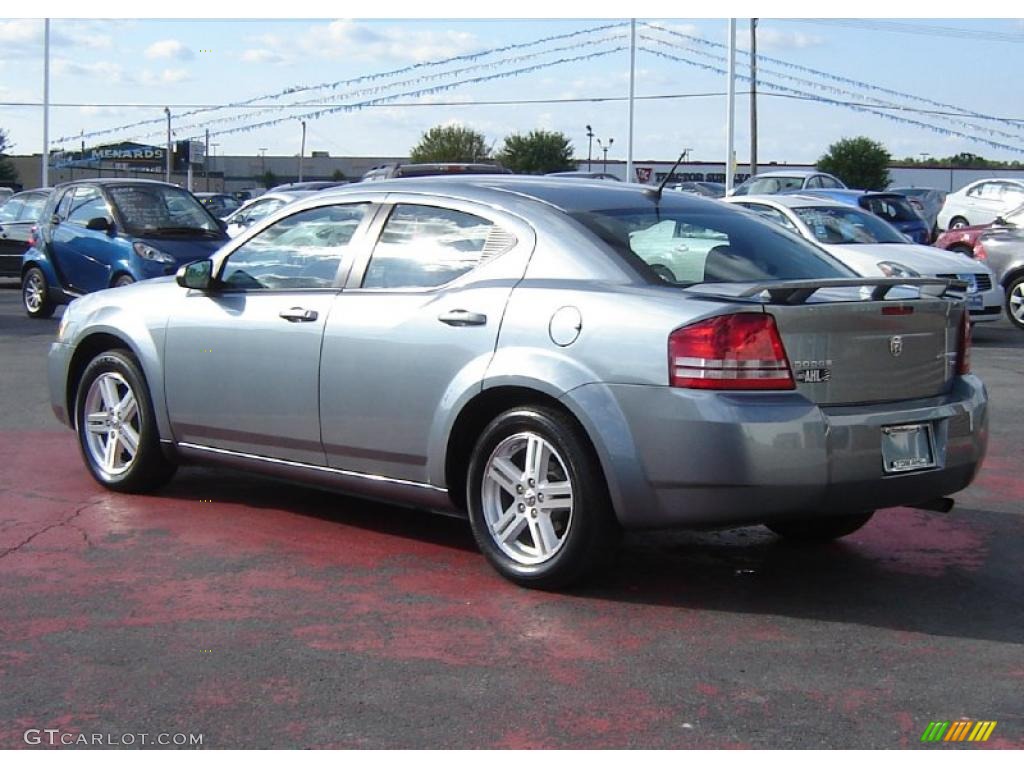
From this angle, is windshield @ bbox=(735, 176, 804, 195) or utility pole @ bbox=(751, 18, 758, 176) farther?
utility pole @ bbox=(751, 18, 758, 176)

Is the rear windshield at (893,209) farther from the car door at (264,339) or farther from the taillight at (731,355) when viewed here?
the taillight at (731,355)

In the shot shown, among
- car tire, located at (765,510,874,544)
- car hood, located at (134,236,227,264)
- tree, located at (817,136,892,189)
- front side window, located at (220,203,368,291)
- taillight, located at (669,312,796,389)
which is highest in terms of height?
tree, located at (817,136,892,189)

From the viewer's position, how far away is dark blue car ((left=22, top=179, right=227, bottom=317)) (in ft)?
52.4

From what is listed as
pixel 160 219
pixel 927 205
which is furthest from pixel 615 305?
pixel 927 205

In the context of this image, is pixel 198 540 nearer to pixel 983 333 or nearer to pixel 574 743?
pixel 574 743

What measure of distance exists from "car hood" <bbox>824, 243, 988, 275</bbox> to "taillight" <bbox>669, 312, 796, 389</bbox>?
10441mm

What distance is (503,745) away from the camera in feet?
12.9

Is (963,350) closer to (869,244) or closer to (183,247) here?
(869,244)

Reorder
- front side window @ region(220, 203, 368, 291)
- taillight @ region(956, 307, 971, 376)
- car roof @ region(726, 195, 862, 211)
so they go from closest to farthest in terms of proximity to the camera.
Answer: taillight @ region(956, 307, 971, 376), front side window @ region(220, 203, 368, 291), car roof @ region(726, 195, 862, 211)

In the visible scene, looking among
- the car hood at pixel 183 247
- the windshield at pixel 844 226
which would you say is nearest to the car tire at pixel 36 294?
the car hood at pixel 183 247

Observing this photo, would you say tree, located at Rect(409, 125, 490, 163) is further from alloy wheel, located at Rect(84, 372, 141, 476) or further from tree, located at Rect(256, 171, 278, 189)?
alloy wheel, located at Rect(84, 372, 141, 476)

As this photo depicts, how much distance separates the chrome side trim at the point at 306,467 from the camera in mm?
5961

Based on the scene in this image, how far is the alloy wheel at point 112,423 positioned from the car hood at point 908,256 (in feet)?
31.8

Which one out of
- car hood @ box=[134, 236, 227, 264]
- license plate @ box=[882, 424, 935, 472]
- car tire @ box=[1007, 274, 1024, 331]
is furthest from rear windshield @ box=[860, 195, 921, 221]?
license plate @ box=[882, 424, 935, 472]
